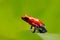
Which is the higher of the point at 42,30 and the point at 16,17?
the point at 16,17

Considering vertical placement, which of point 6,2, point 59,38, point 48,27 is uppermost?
point 6,2

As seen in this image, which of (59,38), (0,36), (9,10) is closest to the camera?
(59,38)

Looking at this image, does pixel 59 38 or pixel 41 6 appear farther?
pixel 41 6

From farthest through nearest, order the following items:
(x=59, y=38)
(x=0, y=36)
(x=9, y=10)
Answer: (x=9, y=10) < (x=0, y=36) < (x=59, y=38)

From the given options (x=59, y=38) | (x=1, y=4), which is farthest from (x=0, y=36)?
(x=59, y=38)

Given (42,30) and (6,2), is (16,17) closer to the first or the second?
(6,2)

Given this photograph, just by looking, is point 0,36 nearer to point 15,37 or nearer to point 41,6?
point 15,37
